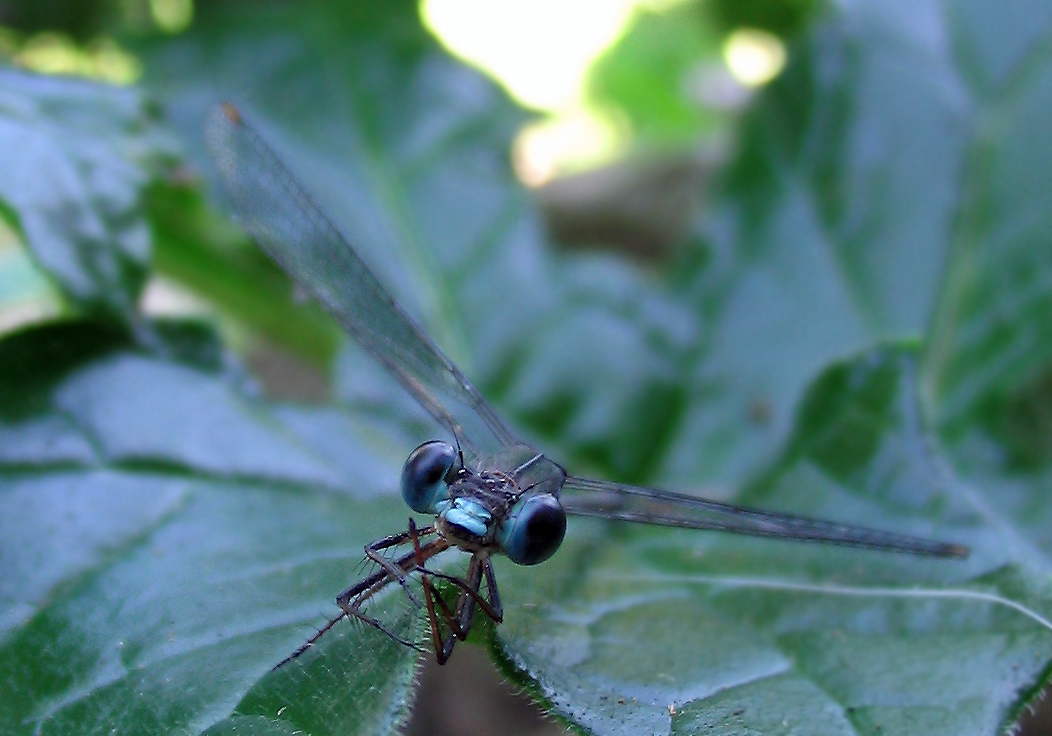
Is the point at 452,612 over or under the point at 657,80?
under

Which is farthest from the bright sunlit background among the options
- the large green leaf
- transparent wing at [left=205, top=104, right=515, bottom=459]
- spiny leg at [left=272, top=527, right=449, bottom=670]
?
spiny leg at [left=272, top=527, right=449, bottom=670]

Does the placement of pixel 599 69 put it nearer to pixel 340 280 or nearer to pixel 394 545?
pixel 340 280

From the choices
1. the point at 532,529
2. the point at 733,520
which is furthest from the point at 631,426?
the point at 532,529

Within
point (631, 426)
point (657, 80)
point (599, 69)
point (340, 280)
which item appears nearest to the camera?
point (340, 280)

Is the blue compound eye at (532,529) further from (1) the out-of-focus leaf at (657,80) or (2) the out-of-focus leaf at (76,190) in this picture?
(1) the out-of-focus leaf at (657,80)

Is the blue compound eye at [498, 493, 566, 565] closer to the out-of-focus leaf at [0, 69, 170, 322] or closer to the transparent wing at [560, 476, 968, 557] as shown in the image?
the transparent wing at [560, 476, 968, 557]

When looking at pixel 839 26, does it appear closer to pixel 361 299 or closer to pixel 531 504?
pixel 361 299

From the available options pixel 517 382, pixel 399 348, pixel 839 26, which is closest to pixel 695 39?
pixel 839 26
